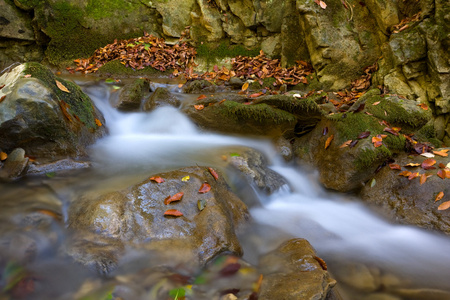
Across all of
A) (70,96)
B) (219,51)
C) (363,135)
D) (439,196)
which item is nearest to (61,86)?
(70,96)

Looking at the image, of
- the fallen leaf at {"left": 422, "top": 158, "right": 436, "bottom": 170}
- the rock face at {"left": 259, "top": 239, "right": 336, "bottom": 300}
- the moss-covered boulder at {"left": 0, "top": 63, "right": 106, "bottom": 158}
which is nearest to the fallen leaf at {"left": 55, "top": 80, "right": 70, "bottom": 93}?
the moss-covered boulder at {"left": 0, "top": 63, "right": 106, "bottom": 158}

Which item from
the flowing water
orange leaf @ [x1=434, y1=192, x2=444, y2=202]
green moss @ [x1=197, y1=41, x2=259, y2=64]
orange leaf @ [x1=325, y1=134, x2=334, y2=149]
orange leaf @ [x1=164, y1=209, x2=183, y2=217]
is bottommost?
the flowing water

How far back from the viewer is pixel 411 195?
3.87m

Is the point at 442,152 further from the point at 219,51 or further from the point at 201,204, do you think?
the point at 219,51

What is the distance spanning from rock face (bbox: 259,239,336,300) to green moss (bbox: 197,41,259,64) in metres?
7.57

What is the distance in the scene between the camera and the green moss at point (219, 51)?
9.22 meters

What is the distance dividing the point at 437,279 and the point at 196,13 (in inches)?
376

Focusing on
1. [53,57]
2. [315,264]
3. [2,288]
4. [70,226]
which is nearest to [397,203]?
[315,264]

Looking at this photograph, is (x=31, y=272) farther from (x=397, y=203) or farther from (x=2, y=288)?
(x=397, y=203)

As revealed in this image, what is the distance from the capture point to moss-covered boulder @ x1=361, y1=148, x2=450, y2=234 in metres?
3.63

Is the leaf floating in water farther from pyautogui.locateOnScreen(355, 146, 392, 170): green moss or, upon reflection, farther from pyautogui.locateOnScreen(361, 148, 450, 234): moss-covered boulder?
pyautogui.locateOnScreen(361, 148, 450, 234): moss-covered boulder

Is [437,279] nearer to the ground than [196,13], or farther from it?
nearer to the ground

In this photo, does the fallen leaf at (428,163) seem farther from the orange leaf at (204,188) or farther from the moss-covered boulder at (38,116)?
the moss-covered boulder at (38,116)

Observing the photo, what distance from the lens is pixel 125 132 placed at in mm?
5414
